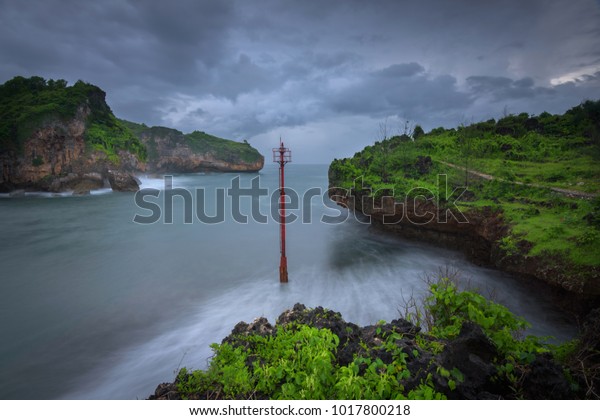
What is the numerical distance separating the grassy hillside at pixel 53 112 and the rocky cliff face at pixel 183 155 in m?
37.1

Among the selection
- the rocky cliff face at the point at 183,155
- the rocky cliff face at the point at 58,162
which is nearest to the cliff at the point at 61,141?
the rocky cliff face at the point at 58,162

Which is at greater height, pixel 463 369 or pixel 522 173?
pixel 522 173

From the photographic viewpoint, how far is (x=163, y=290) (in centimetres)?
1255

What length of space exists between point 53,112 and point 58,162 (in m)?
7.50

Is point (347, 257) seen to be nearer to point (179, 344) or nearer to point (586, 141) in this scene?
point (179, 344)

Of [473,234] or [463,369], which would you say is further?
[473,234]

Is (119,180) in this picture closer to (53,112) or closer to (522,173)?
(53,112)

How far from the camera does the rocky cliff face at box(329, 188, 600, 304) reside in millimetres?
9234

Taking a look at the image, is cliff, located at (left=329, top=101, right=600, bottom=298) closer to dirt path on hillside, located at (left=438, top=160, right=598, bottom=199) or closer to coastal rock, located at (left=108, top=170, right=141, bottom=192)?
dirt path on hillside, located at (left=438, top=160, right=598, bottom=199)

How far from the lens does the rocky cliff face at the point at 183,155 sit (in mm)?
89562
